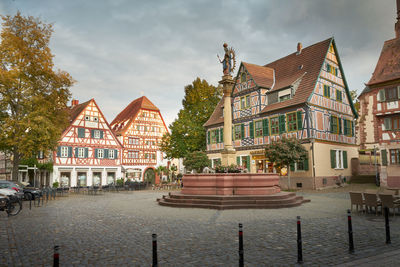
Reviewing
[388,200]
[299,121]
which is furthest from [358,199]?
[299,121]

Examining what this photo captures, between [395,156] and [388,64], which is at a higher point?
[388,64]

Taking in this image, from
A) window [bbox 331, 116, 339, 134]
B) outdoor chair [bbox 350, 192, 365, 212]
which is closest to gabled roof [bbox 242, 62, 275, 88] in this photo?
window [bbox 331, 116, 339, 134]

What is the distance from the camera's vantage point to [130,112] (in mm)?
52188

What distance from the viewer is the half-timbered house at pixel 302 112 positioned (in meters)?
27.5

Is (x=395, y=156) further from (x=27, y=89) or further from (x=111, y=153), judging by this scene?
(x=111, y=153)

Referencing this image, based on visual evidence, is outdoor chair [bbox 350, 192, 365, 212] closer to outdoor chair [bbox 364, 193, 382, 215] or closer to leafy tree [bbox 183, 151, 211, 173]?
outdoor chair [bbox 364, 193, 382, 215]

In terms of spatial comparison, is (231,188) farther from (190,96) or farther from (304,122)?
(190,96)

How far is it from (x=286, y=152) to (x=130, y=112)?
108 ft

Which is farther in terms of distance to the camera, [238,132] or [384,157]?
[238,132]

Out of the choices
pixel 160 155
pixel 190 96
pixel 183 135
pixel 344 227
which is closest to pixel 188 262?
pixel 344 227

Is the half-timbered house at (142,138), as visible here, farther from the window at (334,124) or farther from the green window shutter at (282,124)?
the window at (334,124)

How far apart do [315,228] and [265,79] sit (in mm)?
25305

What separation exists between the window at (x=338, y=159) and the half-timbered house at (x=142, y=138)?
26.6m

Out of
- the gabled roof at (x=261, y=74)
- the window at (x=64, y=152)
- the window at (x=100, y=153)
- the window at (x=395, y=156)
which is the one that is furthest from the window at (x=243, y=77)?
the window at (x=64, y=152)
